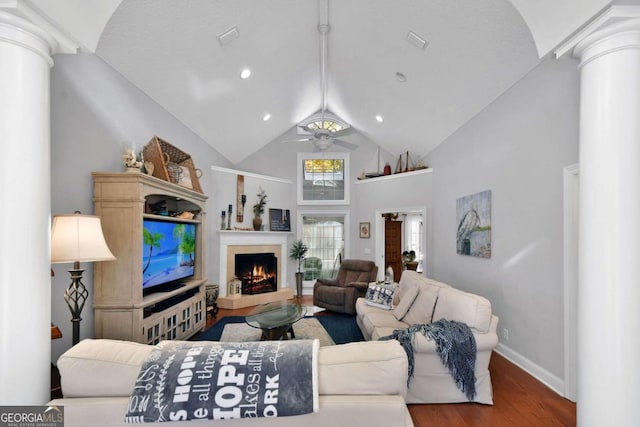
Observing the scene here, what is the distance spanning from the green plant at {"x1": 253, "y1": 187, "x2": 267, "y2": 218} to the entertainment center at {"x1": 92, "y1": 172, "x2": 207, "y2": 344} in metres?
2.47

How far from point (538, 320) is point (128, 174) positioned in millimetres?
4102

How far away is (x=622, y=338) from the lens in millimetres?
1700

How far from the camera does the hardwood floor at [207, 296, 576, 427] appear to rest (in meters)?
2.34

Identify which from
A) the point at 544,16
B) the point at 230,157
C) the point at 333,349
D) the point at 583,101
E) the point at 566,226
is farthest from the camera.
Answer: the point at 230,157

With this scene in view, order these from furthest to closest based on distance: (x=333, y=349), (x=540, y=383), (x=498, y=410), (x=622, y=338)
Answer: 1. (x=540, y=383)
2. (x=498, y=410)
3. (x=622, y=338)
4. (x=333, y=349)

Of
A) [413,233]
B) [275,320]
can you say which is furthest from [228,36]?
[413,233]

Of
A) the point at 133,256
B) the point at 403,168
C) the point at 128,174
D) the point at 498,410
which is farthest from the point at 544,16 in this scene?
the point at 403,168

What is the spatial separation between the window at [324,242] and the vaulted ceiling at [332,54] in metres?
2.47

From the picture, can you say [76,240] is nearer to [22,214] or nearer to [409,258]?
[22,214]

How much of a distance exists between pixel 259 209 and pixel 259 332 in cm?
286

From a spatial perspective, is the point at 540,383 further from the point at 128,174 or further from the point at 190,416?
the point at 128,174

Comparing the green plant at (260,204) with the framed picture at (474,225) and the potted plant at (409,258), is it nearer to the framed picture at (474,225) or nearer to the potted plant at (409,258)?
the potted plant at (409,258)

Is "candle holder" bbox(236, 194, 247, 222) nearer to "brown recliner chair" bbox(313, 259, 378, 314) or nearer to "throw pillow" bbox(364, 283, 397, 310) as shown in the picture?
"brown recliner chair" bbox(313, 259, 378, 314)

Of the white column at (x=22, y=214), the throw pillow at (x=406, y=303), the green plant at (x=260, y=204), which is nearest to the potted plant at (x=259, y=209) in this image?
the green plant at (x=260, y=204)
